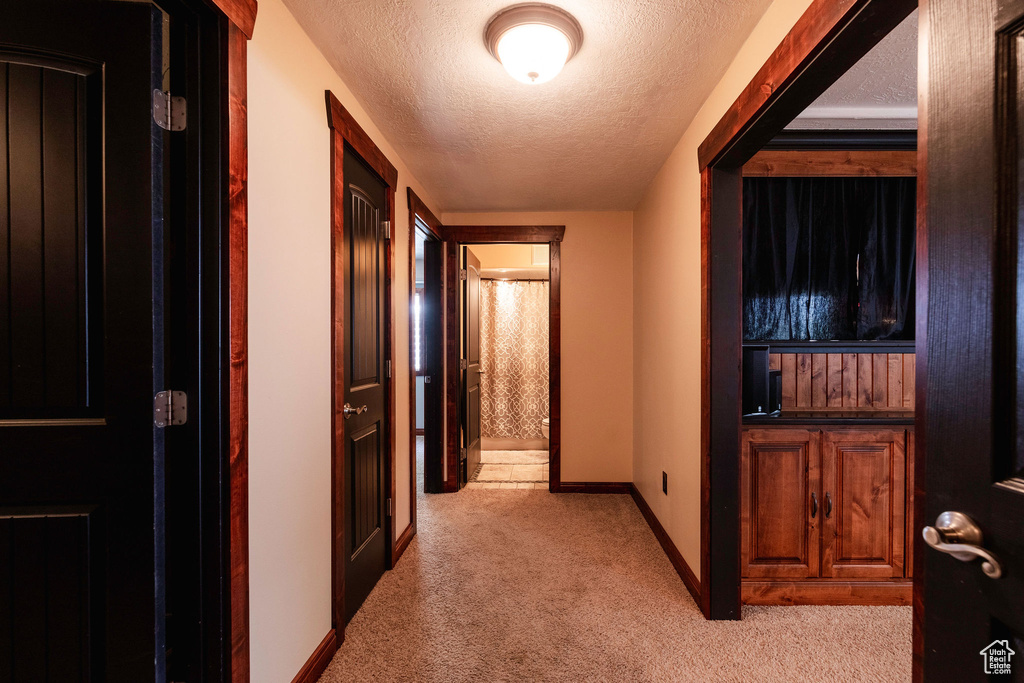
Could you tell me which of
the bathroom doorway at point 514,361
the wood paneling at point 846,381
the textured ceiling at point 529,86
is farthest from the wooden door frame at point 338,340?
the bathroom doorway at point 514,361

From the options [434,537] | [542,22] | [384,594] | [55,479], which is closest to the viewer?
[55,479]

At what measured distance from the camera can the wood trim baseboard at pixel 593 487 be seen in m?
4.08

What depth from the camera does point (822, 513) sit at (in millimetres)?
2311

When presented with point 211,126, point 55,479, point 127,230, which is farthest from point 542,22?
point 55,479

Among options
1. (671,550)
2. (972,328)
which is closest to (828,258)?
(671,550)

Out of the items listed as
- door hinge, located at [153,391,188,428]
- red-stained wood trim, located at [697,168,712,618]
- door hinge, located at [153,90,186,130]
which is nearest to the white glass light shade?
red-stained wood trim, located at [697,168,712,618]

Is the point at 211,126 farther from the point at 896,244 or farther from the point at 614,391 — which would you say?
the point at 614,391

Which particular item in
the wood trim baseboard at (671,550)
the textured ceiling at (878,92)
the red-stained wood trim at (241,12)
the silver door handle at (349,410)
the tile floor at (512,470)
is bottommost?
the tile floor at (512,470)

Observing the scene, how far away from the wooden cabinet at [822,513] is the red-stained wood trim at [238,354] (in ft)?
6.85

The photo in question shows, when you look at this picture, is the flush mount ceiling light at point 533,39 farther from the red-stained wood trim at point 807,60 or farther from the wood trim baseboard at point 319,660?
the wood trim baseboard at point 319,660

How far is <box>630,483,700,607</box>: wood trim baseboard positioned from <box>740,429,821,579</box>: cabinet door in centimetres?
25

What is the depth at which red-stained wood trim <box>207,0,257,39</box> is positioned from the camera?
1.25 meters

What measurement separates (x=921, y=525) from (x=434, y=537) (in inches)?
107

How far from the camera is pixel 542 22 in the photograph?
1.59m
